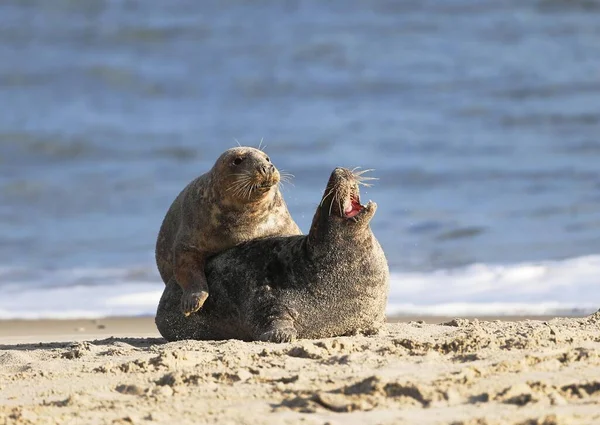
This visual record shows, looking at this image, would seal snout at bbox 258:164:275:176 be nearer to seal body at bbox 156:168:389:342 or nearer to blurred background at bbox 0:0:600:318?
seal body at bbox 156:168:389:342

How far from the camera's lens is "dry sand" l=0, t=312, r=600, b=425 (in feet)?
14.8

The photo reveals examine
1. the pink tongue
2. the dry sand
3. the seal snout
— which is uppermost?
the seal snout

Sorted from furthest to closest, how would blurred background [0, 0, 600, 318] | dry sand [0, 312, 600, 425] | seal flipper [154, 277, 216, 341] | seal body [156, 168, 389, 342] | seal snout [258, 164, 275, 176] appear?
blurred background [0, 0, 600, 318] < seal flipper [154, 277, 216, 341] < seal snout [258, 164, 275, 176] < seal body [156, 168, 389, 342] < dry sand [0, 312, 600, 425]

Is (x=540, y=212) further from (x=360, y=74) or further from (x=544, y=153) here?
(x=360, y=74)

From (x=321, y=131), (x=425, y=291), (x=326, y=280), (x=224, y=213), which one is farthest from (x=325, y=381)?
(x=321, y=131)

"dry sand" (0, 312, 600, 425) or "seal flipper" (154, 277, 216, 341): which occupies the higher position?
"seal flipper" (154, 277, 216, 341)

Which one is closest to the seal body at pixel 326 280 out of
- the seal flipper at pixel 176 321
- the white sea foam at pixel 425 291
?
the seal flipper at pixel 176 321

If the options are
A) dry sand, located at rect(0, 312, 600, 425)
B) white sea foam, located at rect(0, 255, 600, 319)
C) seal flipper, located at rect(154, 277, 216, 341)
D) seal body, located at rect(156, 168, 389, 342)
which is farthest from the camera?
white sea foam, located at rect(0, 255, 600, 319)

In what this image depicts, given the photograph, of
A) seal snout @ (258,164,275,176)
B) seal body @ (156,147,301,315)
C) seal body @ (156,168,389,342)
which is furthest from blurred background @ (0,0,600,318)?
seal snout @ (258,164,275,176)

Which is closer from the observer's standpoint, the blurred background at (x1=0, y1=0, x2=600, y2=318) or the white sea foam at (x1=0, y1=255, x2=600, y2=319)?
the white sea foam at (x1=0, y1=255, x2=600, y2=319)

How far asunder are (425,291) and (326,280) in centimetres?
358

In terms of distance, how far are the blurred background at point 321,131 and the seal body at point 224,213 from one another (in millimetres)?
2570

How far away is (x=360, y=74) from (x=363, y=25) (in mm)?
2501

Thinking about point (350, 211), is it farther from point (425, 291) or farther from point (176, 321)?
point (425, 291)
